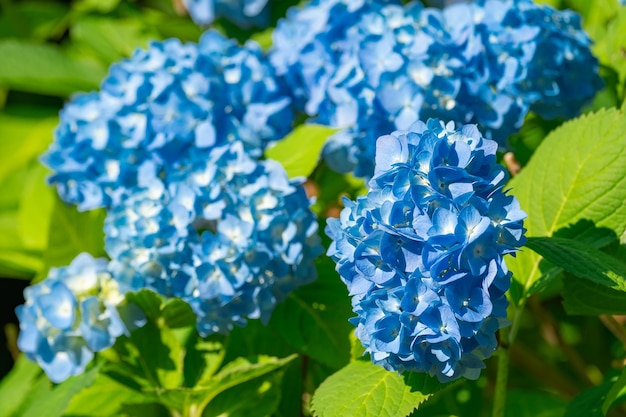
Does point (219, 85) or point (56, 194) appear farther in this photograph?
point (56, 194)

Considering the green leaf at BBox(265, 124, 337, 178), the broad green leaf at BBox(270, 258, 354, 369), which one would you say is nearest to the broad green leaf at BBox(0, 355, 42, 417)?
the broad green leaf at BBox(270, 258, 354, 369)

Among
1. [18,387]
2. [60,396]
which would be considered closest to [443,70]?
[60,396]

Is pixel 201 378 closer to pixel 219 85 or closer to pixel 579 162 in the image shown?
pixel 219 85

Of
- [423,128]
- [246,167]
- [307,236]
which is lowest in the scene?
[307,236]

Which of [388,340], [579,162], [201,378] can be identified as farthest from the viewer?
[201,378]

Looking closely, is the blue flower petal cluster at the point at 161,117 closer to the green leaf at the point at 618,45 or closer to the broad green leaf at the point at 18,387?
the broad green leaf at the point at 18,387

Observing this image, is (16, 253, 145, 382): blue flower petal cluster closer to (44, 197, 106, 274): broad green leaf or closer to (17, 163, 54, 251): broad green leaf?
(44, 197, 106, 274): broad green leaf

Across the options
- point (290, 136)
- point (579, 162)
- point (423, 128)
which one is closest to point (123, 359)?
point (290, 136)
